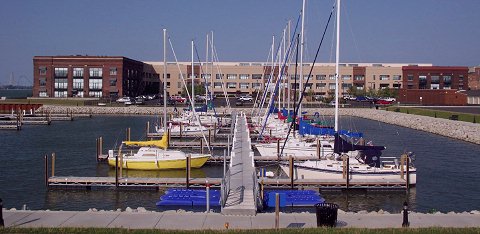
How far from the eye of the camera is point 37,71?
5271 inches

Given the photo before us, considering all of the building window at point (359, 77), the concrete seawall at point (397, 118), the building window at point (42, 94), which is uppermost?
the building window at point (359, 77)

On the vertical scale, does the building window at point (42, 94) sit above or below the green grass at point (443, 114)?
above

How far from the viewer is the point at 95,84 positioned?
136 metres

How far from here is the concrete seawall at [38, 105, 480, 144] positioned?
6544 cm

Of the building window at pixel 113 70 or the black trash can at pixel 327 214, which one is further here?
the building window at pixel 113 70

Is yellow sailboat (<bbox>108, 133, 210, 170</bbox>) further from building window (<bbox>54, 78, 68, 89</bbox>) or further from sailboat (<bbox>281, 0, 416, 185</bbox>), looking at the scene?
building window (<bbox>54, 78, 68, 89</bbox>)

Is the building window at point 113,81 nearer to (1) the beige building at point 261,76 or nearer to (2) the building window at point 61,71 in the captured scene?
(2) the building window at point 61,71

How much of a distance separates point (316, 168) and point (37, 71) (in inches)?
4453

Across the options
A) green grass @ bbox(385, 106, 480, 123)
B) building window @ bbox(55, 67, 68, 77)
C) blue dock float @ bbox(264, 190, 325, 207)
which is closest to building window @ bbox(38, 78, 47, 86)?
building window @ bbox(55, 67, 68, 77)

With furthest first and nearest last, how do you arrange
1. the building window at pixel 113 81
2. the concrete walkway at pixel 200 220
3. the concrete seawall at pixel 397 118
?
the building window at pixel 113 81, the concrete seawall at pixel 397 118, the concrete walkway at pixel 200 220

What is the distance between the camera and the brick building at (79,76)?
13325cm

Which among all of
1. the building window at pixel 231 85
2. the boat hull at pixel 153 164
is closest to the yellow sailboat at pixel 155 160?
the boat hull at pixel 153 164

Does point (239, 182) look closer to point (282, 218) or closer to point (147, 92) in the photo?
point (282, 218)

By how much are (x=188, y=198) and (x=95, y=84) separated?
4426 inches
